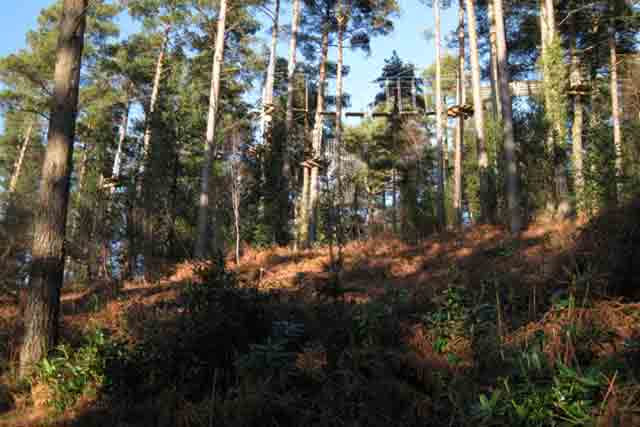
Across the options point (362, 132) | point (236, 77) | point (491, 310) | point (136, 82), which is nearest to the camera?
point (491, 310)

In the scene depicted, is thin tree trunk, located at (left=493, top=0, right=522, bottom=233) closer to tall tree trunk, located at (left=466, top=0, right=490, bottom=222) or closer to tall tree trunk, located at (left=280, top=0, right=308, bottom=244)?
tall tree trunk, located at (left=466, top=0, right=490, bottom=222)

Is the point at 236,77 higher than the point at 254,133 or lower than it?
higher

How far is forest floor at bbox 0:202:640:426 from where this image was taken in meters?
2.63

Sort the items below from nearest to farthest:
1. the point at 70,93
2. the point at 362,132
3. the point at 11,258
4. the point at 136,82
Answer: the point at 70,93 → the point at 11,258 → the point at 136,82 → the point at 362,132

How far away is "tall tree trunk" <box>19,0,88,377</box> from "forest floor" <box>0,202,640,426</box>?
473 mm

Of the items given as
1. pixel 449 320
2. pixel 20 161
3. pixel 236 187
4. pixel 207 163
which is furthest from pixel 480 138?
pixel 20 161

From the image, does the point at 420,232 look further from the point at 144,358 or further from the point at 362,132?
the point at 362,132

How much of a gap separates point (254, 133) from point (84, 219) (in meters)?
6.68

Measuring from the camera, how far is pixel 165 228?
1323 cm

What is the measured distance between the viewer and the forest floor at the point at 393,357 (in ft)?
8.63

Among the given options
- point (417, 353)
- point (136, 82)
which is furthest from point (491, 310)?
point (136, 82)

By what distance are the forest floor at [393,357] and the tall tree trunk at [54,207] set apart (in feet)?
1.55

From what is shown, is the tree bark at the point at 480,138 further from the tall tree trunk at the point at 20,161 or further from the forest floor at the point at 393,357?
the tall tree trunk at the point at 20,161

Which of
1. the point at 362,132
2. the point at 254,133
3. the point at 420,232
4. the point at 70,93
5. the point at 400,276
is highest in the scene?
the point at 362,132
